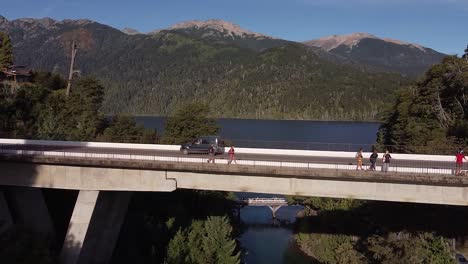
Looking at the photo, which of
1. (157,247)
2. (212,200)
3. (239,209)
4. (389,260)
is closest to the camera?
(389,260)

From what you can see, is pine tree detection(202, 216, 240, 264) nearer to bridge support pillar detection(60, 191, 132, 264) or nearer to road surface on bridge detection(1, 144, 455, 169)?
road surface on bridge detection(1, 144, 455, 169)

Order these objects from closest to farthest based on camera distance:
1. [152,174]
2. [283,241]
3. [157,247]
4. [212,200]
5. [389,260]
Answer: [152,174], [389,260], [157,247], [212,200], [283,241]

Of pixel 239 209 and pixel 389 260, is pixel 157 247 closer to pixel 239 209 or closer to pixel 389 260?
pixel 389 260

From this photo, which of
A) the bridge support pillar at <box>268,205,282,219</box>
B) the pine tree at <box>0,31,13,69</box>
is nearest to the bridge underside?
the bridge support pillar at <box>268,205,282,219</box>

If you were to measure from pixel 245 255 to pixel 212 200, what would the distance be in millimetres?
6027

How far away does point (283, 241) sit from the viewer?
52.3 metres

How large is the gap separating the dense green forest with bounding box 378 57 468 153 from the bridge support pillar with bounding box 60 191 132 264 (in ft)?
130

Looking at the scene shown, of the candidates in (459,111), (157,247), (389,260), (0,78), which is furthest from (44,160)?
(459,111)

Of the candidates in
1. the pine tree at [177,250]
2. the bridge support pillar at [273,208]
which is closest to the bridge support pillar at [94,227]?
the pine tree at [177,250]

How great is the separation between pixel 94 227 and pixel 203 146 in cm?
982

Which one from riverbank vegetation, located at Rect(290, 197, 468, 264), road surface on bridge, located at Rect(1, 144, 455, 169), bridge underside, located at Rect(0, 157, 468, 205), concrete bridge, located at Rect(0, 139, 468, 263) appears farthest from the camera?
riverbank vegetation, located at Rect(290, 197, 468, 264)

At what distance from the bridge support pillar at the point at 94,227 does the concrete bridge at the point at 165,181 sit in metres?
0.05

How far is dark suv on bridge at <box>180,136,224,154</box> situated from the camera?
34719mm

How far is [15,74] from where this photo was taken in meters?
69.9
